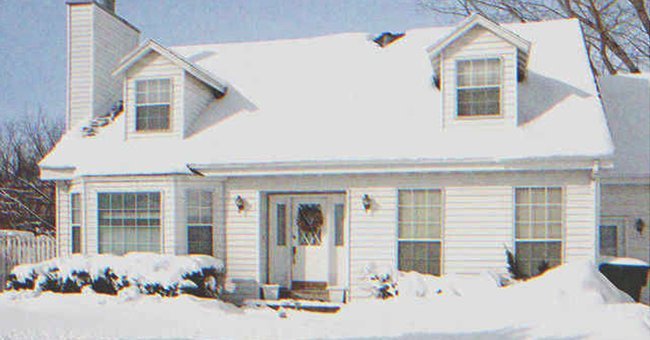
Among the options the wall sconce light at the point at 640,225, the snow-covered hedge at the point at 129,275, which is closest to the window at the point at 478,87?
the wall sconce light at the point at 640,225

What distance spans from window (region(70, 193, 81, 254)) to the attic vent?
7855 mm

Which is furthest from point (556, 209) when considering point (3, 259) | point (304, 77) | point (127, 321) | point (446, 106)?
point (3, 259)

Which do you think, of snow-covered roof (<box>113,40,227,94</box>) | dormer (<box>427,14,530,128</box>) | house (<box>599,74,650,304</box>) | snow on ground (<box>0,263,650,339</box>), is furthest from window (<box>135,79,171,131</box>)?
house (<box>599,74,650,304</box>)

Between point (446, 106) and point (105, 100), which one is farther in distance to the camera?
point (105, 100)

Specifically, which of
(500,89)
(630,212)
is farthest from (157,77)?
(630,212)

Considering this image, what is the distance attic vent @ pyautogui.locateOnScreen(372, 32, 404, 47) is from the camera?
15.5 metres

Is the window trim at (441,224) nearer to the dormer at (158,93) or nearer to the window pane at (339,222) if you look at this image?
the window pane at (339,222)

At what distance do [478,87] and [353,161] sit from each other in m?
2.84

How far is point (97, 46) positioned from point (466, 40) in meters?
9.10

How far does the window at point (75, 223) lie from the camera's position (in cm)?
1435

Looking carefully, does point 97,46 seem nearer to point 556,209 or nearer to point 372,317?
point 372,317

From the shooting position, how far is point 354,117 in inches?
516

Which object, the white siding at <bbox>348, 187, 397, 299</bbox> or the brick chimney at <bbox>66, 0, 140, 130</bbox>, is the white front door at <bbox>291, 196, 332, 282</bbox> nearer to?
the white siding at <bbox>348, 187, 397, 299</bbox>

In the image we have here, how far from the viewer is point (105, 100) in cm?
1589
